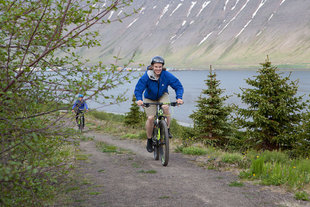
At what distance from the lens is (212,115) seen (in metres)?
16.3

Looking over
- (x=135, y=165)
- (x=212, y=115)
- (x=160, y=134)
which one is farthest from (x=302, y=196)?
(x=212, y=115)

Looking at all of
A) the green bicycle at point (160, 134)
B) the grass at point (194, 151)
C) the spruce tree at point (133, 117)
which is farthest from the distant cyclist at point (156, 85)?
the spruce tree at point (133, 117)

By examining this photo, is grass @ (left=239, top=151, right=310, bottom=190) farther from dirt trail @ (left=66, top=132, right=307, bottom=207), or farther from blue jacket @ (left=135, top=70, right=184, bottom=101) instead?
blue jacket @ (left=135, top=70, right=184, bottom=101)

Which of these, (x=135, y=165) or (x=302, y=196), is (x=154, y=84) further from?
(x=302, y=196)

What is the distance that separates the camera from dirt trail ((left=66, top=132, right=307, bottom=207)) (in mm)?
4777

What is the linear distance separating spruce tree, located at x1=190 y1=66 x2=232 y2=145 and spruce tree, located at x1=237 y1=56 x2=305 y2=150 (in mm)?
1755

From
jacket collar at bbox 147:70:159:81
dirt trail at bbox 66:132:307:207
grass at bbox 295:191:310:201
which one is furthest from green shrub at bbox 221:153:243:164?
jacket collar at bbox 147:70:159:81

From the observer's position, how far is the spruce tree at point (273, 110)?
13.9 metres

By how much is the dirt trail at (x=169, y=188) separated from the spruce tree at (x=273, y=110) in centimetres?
765

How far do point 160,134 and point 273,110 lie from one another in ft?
28.0

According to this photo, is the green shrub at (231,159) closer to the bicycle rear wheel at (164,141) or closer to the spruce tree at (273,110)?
the bicycle rear wheel at (164,141)

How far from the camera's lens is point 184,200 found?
484cm

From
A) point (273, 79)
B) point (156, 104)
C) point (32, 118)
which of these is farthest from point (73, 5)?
point (273, 79)

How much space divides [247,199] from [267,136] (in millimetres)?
10416
